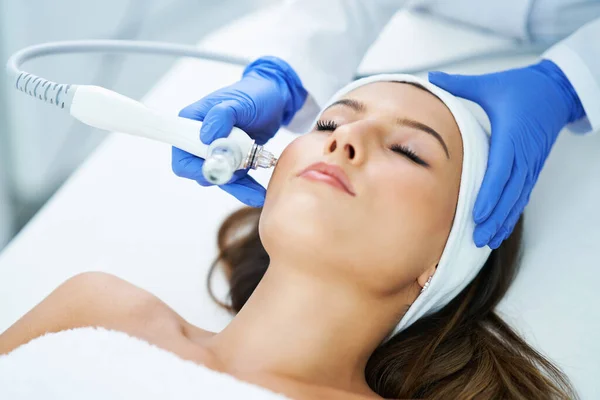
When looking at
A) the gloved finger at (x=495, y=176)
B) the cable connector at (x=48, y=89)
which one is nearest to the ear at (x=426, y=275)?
the gloved finger at (x=495, y=176)

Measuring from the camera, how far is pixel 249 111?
1.30 m

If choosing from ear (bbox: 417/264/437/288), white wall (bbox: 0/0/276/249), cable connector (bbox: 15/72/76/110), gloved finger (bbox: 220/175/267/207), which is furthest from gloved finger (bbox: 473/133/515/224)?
white wall (bbox: 0/0/276/249)

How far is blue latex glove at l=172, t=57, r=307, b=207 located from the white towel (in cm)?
35

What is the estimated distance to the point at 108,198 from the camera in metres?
1.63

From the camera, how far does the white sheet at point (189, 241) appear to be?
1.33m

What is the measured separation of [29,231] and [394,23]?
3.95ft

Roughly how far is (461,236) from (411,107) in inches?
10.1

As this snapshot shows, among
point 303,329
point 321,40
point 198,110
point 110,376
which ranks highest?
point 321,40

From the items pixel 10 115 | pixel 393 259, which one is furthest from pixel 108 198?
pixel 393 259

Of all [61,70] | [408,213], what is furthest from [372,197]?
[61,70]

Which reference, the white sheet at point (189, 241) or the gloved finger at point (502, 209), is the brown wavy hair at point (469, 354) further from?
the gloved finger at point (502, 209)

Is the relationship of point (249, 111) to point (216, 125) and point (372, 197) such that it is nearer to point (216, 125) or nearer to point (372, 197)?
point (216, 125)

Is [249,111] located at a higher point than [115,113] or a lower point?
higher

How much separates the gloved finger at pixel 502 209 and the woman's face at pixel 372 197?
7 cm
